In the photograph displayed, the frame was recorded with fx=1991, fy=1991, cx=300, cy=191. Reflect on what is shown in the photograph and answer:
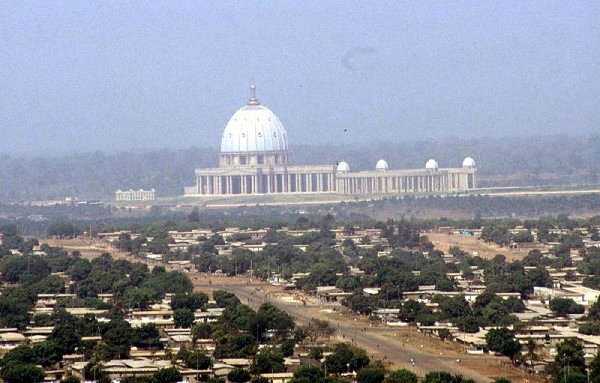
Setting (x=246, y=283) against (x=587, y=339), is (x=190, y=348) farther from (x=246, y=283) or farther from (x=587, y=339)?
(x=246, y=283)

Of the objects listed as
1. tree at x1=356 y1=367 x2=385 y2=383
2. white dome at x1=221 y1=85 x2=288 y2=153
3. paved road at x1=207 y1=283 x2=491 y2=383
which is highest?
white dome at x1=221 y1=85 x2=288 y2=153

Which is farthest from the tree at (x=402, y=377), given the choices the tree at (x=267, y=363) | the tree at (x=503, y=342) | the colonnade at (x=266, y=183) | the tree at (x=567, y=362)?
the colonnade at (x=266, y=183)

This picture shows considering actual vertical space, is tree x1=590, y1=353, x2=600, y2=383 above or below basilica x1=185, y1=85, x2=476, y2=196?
below

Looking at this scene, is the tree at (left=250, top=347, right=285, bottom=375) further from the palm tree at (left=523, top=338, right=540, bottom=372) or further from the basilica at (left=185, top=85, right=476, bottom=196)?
the basilica at (left=185, top=85, right=476, bottom=196)

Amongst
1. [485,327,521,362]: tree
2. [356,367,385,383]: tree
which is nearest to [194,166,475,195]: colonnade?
[485,327,521,362]: tree

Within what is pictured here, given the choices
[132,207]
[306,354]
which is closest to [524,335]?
[306,354]

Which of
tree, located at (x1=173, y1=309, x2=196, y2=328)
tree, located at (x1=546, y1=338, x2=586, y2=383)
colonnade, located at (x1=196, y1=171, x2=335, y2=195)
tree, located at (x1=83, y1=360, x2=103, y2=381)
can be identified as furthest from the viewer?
colonnade, located at (x1=196, y1=171, x2=335, y2=195)
